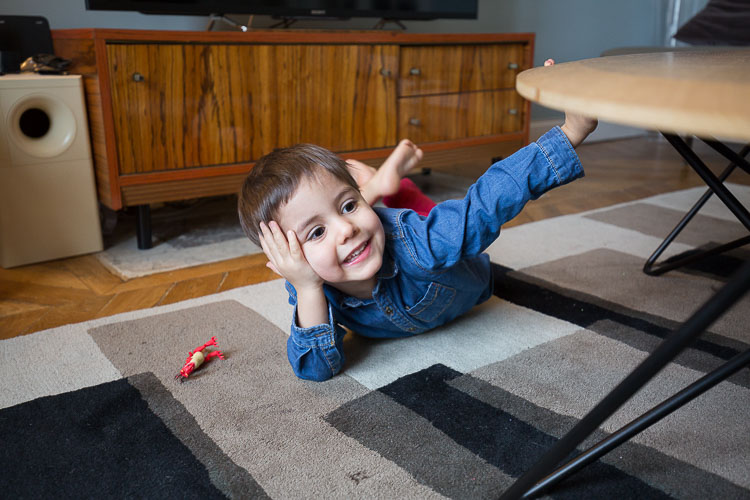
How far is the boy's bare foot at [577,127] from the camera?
0.80 metres

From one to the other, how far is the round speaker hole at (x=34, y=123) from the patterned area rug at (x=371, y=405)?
776 millimetres

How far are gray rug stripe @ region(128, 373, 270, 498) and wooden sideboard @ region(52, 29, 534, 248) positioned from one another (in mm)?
786

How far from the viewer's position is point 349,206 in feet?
3.17

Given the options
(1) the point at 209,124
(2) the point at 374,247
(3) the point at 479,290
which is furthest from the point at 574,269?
(1) the point at 209,124

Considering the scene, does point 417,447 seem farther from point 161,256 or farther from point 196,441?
point 161,256

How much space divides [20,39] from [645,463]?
1.77 metres

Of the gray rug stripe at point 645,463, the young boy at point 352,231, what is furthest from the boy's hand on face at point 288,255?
the gray rug stripe at point 645,463

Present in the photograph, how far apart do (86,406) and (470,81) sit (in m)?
1.75

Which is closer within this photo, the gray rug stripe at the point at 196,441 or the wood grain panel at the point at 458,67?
the gray rug stripe at the point at 196,441

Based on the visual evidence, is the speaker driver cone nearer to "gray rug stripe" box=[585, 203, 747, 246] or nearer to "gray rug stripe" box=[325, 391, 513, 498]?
"gray rug stripe" box=[325, 391, 513, 498]

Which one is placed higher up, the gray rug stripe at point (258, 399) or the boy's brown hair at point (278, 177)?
the boy's brown hair at point (278, 177)

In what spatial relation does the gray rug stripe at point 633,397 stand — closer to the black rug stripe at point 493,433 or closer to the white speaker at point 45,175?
the black rug stripe at point 493,433

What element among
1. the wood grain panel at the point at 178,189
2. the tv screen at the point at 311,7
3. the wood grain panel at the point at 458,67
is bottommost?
the wood grain panel at the point at 178,189

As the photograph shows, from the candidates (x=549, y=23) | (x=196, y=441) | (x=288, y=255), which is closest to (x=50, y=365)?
(x=196, y=441)
